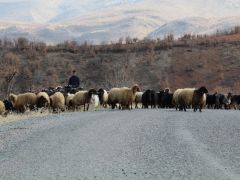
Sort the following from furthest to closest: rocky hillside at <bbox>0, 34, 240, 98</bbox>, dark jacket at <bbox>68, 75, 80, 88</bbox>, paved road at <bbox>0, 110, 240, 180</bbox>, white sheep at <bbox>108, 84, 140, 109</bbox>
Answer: rocky hillside at <bbox>0, 34, 240, 98</bbox>, dark jacket at <bbox>68, 75, 80, 88</bbox>, white sheep at <bbox>108, 84, 140, 109</bbox>, paved road at <bbox>0, 110, 240, 180</bbox>

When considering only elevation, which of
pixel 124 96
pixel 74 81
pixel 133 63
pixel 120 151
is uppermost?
pixel 133 63

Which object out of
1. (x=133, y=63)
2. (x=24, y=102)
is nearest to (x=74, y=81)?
(x=24, y=102)

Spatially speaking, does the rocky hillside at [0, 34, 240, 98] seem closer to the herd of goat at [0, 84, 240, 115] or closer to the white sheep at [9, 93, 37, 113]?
the herd of goat at [0, 84, 240, 115]

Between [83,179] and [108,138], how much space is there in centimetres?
560

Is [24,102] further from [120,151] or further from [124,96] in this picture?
[120,151]

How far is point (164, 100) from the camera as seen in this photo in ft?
120

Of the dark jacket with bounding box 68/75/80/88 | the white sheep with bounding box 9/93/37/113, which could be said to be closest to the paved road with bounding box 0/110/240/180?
the white sheep with bounding box 9/93/37/113

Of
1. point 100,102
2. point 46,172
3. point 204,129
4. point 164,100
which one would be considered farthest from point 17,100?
point 46,172

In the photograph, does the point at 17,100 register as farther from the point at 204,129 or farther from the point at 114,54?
the point at 114,54

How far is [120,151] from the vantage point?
1288 cm

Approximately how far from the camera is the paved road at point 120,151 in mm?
10297

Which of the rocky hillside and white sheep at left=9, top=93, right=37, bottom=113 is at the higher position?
the rocky hillside

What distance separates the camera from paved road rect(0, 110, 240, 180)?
10.3 m

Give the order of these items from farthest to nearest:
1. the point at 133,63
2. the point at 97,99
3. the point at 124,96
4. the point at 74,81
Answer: the point at 133,63
the point at 97,99
the point at 74,81
the point at 124,96
